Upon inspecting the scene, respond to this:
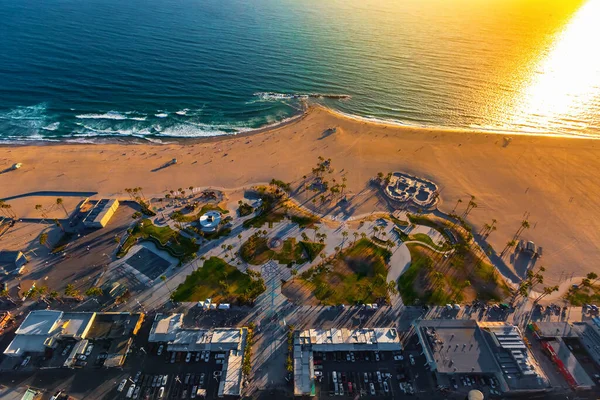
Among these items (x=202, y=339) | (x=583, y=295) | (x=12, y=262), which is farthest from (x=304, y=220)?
(x=12, y=262)

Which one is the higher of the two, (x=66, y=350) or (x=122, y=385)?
(x=66, y=350)

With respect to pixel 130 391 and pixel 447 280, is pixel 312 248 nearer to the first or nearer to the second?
pixel 447 280

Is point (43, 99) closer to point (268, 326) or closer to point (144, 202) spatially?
point (144, 202)

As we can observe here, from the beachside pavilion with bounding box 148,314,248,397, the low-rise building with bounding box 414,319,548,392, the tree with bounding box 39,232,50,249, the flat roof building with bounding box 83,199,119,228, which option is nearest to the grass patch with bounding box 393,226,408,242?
the low-rise building with bounding box 414,319,548,392

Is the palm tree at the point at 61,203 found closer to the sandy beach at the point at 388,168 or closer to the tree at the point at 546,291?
the sandy beach at the point at 388,168

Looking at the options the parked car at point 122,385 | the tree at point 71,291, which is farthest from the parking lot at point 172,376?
the tree at point 71,291

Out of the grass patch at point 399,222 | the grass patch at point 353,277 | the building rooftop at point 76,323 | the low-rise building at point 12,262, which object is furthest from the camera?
the grass patch at point 399,222

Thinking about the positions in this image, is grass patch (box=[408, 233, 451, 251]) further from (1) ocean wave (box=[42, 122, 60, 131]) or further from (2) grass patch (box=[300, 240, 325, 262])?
(1) ocean wave (box=[42, 122, 60, 131])
